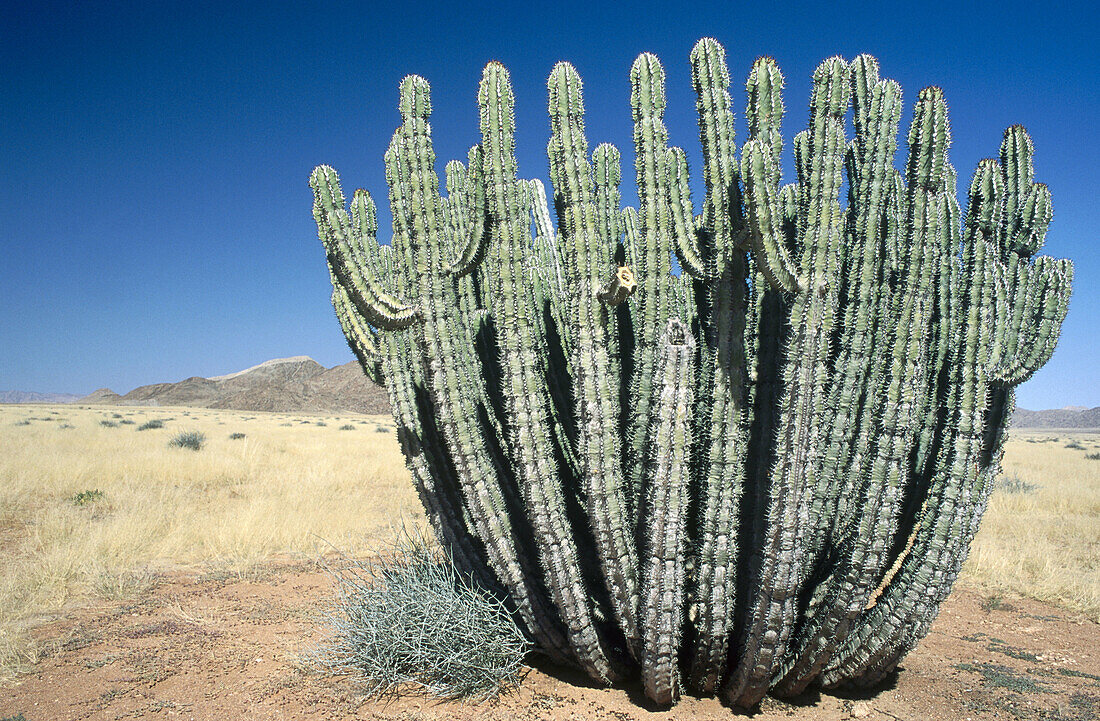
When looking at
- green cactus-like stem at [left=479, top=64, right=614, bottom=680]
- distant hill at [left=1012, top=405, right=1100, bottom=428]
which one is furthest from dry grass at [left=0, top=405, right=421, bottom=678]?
distant hill at [left=1012, top=405, right=1100, bottom=428]

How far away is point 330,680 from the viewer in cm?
462

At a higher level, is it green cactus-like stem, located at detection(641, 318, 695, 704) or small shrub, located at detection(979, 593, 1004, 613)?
green cactus-like stem, located at detection(641, 318, 695, 704)

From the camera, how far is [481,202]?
167 inches

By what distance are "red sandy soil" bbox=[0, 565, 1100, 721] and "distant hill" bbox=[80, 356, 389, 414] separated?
46907 mm

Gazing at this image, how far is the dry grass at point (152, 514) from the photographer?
6.65 m

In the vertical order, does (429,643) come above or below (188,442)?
below

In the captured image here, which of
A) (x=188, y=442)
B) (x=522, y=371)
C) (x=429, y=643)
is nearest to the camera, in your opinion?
(x=522, y=371)

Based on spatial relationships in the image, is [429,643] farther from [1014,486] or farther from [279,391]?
[279,391]

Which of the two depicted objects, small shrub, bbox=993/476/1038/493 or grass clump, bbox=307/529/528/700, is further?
small shrub, bbox=993/476/1038/493

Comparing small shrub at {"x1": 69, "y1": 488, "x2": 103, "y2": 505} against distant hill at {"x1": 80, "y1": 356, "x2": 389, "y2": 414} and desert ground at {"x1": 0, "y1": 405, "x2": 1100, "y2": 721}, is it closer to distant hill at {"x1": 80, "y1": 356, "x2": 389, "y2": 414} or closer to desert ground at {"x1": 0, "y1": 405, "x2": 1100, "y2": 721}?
desert ground at {"x1": 0, "y1": 405, "x2": 1100, "y2": 721}

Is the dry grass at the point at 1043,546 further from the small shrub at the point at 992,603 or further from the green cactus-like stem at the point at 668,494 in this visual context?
the green cactus-like stem at the point at 668,494

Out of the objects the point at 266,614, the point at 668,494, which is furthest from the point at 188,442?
the point at 668,494

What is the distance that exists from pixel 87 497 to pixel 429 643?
28.7 feet

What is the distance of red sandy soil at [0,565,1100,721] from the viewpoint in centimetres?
417
